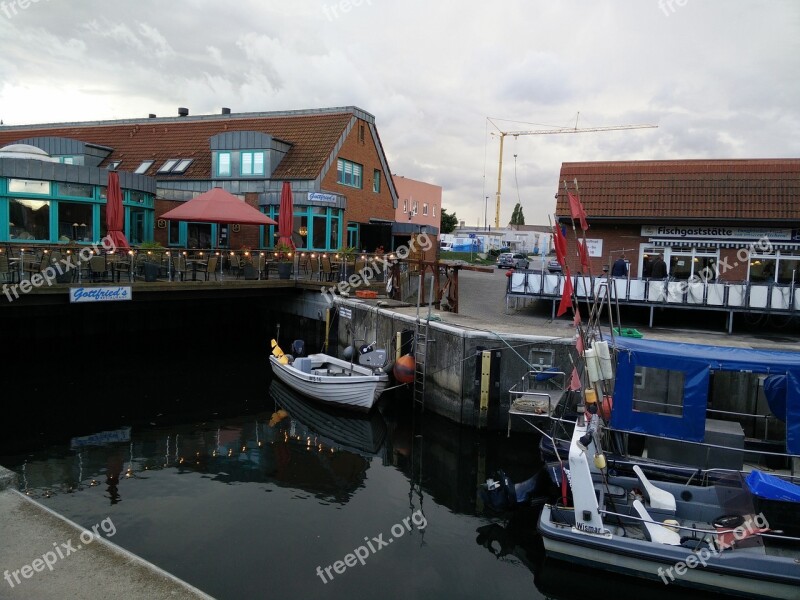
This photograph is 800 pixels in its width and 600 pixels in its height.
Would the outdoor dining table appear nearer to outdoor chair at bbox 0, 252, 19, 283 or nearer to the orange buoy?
outdoor chair at bbox 0, 252, 19, 283

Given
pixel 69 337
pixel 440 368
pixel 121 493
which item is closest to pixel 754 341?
pixel 440 368

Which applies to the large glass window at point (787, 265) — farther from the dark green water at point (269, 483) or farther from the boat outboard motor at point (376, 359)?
the boat outboard motor at point (376, 359)

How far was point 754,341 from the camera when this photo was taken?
55.7 feet

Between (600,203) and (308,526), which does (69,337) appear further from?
(600,203)

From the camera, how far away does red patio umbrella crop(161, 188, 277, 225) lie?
2244 cm

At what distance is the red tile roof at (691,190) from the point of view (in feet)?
67.2

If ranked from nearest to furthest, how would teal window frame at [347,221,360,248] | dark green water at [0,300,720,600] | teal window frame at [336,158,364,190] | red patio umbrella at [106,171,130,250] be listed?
dark green water at [0,300,720,600]
red patio umbrella at [106,171,130,250]
teal window frame at [336,158,364,190]
teal window frame at [347,221,360,248]

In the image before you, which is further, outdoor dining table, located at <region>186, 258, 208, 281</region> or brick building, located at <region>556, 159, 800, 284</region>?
outdoor dining table, located at <region>186, 258, 208, 281</region>

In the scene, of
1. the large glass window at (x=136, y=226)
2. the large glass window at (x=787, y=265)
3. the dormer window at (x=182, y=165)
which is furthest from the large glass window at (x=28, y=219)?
the large glass window at (x=787, y=265)

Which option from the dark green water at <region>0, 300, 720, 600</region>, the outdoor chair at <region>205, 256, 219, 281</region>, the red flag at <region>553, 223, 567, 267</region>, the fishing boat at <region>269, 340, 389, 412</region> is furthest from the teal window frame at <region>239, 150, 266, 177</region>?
the red flag at <region>553, 223, 567, 267</region>

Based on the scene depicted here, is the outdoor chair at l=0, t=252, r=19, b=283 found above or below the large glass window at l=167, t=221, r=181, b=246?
below

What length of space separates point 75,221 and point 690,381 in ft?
78.7

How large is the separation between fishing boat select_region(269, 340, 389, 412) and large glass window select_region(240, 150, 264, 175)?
1489 cm

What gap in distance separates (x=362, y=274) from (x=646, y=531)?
17183 mm
